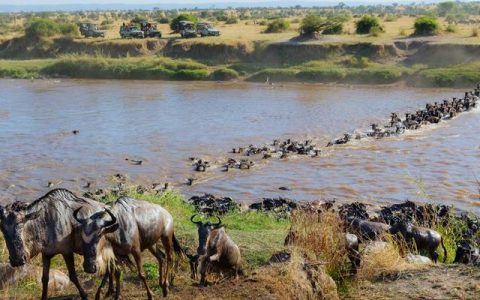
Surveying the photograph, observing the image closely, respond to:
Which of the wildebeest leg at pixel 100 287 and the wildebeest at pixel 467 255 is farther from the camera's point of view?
the wildebeest at pixel 467 255

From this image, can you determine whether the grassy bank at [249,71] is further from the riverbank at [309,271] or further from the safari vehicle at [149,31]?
the riverbank at [309,271]

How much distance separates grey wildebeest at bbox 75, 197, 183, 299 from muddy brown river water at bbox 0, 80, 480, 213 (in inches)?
177

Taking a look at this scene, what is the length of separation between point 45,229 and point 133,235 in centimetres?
93

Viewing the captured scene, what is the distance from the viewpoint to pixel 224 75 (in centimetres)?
3928

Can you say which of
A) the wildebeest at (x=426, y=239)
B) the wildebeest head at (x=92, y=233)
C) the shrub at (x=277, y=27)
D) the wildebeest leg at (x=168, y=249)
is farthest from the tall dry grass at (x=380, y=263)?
the shrub at (x=277, y=27)

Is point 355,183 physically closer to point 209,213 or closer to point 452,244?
point 209,213

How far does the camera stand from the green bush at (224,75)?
3918cm

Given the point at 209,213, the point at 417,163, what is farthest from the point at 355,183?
the point at 209,213

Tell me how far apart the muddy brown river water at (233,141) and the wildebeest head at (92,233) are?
541cm

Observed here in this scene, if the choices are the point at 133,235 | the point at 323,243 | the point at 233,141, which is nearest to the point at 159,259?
the point at 133,235

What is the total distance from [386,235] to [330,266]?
5.10ft

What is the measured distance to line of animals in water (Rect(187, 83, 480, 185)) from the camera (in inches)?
739

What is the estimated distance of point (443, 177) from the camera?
1775cm

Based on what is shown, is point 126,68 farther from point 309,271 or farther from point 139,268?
point 309,271
